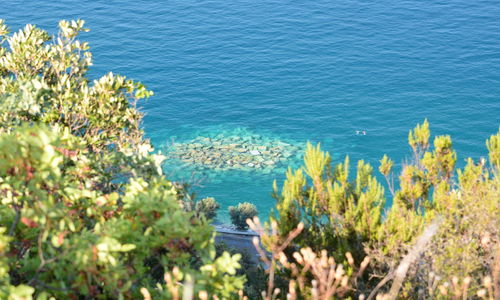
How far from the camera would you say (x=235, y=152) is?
34.3m

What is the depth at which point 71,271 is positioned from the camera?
224 inches

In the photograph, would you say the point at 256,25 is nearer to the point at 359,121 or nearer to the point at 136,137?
the point at 359,121

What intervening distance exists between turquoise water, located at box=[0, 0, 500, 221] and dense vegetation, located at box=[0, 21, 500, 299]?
1829cm

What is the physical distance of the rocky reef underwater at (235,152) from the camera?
32750mm

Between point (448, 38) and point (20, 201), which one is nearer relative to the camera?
point (20, 201)

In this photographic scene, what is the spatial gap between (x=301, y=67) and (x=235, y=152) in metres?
13.6

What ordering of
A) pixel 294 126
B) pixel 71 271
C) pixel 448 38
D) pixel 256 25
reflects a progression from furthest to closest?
pixel 256 25, pixel 448 38, pixel 294 126, pixel 71 271

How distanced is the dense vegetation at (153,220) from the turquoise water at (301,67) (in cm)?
1829

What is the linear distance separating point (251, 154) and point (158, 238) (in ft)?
92.0

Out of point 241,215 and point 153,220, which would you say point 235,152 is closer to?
point 241,215

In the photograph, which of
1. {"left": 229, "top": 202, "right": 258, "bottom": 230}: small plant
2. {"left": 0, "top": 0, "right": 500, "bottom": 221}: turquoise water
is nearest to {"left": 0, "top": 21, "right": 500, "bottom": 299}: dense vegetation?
{"left": 229, "top": 202, "right": 258, "bottom": 230}: small plant

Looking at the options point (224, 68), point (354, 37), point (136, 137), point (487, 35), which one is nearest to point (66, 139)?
point (136, 137)

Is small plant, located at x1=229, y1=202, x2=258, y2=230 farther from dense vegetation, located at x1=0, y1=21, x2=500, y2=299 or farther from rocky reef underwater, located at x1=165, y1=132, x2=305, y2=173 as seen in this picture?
dense vegetation, located at x1=0, y1=21, x2=500, y2=299

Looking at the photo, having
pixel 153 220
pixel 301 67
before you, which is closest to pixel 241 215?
pixel 153 220
